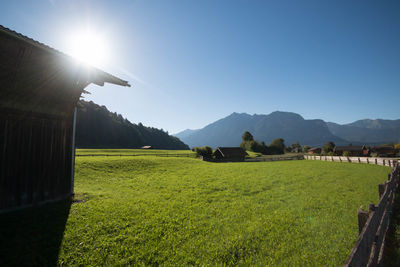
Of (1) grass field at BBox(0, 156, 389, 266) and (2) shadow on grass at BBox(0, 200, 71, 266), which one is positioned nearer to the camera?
(2) shadow on grass at BBox(0, 200, 71, 266)

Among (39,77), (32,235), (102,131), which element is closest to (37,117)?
(39,77)

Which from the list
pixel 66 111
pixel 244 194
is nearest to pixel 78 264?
pixel 66 111

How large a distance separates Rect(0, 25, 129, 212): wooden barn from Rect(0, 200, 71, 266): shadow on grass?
123 centimetres

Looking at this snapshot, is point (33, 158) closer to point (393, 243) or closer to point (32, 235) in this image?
point (32, 235)

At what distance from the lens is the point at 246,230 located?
21.8 ft

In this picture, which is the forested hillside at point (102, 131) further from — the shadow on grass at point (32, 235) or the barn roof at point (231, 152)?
the shadow on grass at point (32, 235)

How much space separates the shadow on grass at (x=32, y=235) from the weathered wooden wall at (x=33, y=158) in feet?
2.63

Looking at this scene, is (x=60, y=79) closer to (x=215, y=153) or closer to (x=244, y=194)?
(x=244, y=194)

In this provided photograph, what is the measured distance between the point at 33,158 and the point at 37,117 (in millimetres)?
1993

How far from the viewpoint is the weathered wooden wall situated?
24.9ft

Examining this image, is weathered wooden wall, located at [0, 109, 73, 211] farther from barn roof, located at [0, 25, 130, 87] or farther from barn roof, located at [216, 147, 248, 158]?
barn roof, located at [216, 147, 248, 158]

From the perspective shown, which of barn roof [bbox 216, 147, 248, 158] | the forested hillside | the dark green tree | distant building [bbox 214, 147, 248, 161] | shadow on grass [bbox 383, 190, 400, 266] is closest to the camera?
shadow on grass [bbox 383, 190, 400, 266]

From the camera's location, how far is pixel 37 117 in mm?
8625

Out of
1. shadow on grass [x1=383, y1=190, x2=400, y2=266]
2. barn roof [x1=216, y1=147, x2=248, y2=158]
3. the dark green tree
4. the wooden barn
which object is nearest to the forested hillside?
barn roof [x1=216, y1=147, x2=248, y2=158]
